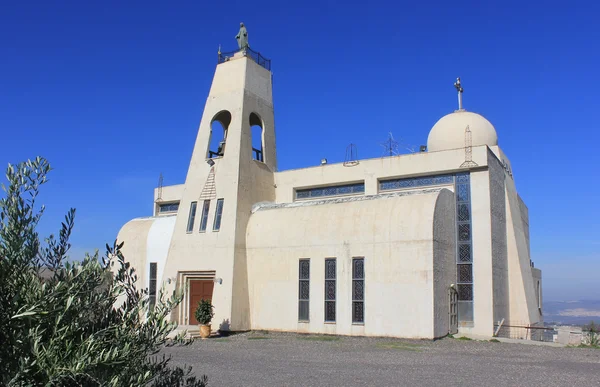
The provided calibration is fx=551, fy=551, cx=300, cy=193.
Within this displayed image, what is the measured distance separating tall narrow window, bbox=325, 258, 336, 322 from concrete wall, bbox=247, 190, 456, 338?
0.69 ft

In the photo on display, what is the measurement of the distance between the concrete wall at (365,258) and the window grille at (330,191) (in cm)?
238

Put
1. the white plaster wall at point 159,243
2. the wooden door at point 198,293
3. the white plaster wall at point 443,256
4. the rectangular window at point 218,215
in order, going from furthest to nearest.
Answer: the white plaster wall at point 159,243 → the wooden door at point 198,293 → the rectangular window at point 218,215 → the white plaster wall at point 443,256

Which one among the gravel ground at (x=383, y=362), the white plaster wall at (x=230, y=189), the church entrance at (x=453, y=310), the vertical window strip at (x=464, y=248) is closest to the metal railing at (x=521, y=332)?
the vertical window strip at (x=464, y=248)

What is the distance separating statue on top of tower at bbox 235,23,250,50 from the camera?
25522mm

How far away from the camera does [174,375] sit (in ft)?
19.9

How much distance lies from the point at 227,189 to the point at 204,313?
5.34 m

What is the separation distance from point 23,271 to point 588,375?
12.4 metres

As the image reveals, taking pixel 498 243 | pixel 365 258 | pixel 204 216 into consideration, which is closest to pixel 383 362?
pixel 365 258

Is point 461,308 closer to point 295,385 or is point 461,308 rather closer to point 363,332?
point 363,332

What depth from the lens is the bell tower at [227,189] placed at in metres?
22.6

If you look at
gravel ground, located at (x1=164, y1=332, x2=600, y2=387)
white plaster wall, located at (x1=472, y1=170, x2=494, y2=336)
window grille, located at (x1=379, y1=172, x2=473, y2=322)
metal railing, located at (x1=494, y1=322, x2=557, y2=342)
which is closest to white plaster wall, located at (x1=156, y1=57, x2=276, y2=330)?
gravel ground, located at (x1=164, y1=332, x2=600, y2=387)

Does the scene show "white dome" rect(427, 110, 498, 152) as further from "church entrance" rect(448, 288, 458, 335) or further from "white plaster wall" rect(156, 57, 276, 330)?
"white plaster wall" rect(156, 57, 276, 330)

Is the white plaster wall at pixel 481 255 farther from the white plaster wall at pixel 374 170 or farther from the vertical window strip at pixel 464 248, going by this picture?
the white plaster wall at pixel 374 170

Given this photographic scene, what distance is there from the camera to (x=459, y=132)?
24859 millimetres
